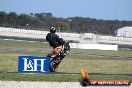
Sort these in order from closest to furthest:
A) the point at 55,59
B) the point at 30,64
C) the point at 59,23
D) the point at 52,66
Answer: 1. the point at 30,64
2. the point at 52,66
3. the point at 55,59
4. the point at 59,23

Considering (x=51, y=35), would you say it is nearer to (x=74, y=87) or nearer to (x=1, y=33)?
Answer: (x=74, y=87)

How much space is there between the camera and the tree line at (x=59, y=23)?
5317 inches

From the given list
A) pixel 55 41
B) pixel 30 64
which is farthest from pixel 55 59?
pixel 30 64

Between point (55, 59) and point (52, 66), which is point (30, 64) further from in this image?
point (55, 59)

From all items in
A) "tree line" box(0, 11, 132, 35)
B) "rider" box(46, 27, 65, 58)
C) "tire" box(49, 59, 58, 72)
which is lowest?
"tree line" box(0, 11, 132, 35)

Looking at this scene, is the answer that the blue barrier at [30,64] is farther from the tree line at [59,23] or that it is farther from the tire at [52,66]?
the tree line at [59,23]

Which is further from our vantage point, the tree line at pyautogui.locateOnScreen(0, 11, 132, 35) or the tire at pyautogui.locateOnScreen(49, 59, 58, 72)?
the tree line at pyautogui.locateOnScreen(0, 11, 132, 35)

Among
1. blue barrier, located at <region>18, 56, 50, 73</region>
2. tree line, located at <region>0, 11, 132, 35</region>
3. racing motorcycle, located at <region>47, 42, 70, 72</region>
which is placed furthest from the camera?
tree line, located at <region>0, 11, 132, 35</region>

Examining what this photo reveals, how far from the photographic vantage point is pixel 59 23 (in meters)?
146

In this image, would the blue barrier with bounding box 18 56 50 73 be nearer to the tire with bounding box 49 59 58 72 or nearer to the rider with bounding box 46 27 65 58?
the tire with bounding box 49 59 58 72


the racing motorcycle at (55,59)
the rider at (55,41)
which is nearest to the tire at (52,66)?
the racing motorcycle at (55,59)

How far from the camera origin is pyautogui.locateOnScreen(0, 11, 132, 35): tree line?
135 meters

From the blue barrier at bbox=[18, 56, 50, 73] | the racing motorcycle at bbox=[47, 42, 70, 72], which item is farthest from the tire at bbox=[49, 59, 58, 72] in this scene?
the blue barrier at bbox=[18, 56, 50, 73]

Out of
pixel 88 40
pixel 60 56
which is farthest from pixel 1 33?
pixel 60 56
